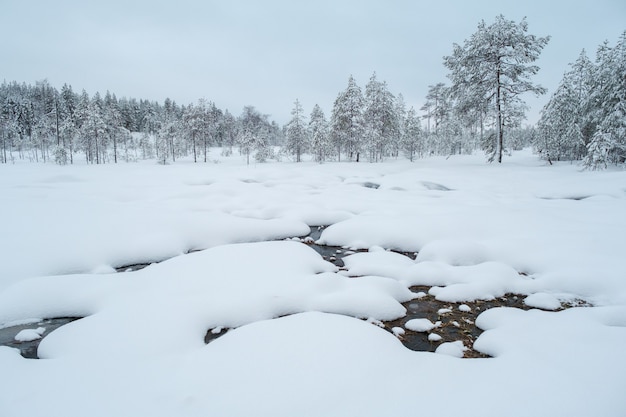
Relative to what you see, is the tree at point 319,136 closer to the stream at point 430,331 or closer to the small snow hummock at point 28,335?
the stream at point 430,331

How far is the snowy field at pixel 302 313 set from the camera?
2.52 metres

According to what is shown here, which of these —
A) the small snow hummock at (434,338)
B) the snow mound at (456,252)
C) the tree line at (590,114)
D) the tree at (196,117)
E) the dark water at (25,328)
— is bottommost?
the small snow hummock at (434,338)

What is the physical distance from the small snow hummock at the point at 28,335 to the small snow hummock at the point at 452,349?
5.24 m

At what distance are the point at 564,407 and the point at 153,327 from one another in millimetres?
4265

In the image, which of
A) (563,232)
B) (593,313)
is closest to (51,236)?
(593,313)

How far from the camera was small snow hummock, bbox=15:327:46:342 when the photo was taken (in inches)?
149

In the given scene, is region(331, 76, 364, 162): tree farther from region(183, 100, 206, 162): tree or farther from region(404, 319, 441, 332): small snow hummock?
region(404, 319, 441, 332): small snow hummock

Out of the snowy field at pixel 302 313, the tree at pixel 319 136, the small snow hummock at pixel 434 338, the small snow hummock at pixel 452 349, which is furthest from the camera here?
the tree at pixel 319 136

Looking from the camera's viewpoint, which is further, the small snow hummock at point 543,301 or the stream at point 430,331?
the small snow hummock at point 543,301

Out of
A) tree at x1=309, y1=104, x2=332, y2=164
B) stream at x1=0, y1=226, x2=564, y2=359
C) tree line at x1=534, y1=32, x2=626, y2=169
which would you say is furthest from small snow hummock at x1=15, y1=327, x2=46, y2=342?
tree at x1=309, y1=104, x2=332, y2=164

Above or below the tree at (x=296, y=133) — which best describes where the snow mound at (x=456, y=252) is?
below

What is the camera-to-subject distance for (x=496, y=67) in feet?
68.7

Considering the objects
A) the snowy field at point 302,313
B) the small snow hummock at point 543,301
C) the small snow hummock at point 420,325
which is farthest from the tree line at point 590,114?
the small snow hummock at point 420,325

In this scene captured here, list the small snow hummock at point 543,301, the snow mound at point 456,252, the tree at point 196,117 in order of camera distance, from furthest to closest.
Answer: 1. the tree at point 196,117
2. the snow mound at point 456,252
3. the small snow hummock at point 543,301
